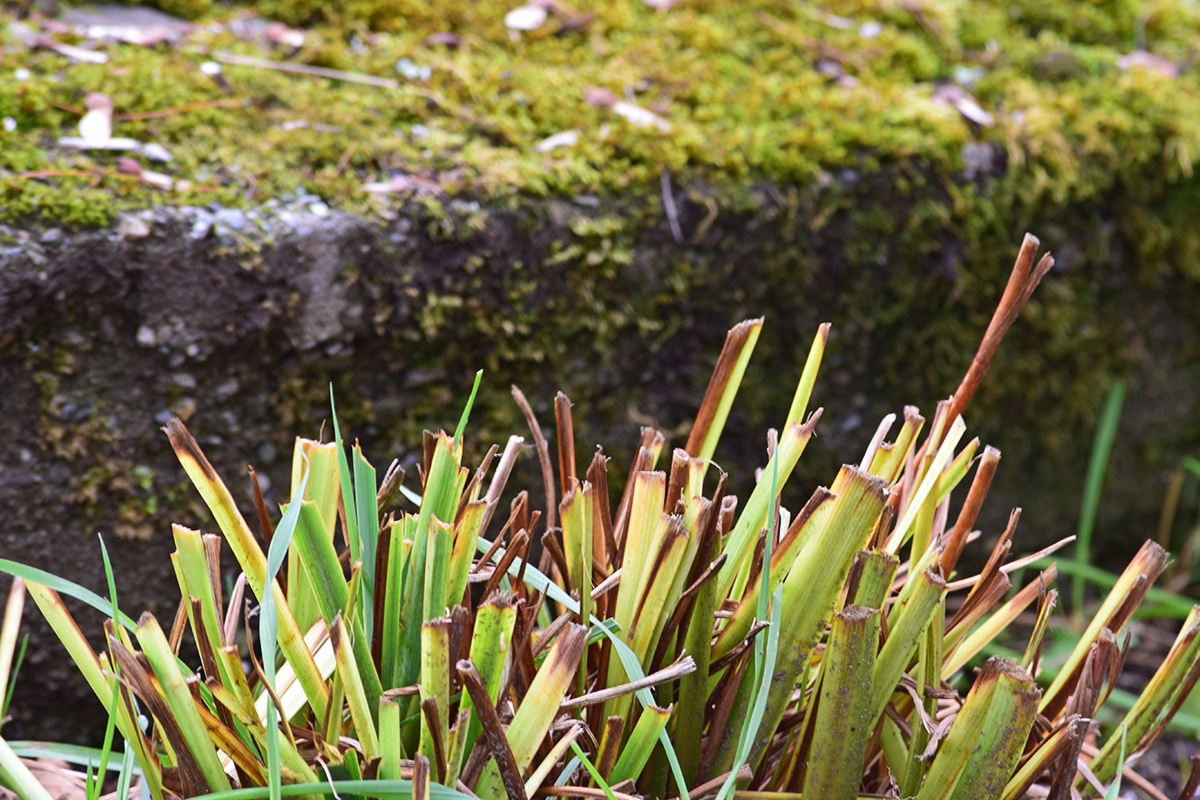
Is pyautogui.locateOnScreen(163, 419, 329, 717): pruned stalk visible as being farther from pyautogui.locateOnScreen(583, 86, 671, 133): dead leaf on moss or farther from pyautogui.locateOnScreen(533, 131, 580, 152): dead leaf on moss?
pyautogui.locateOnScreen(583, 86, 671, 133): dead leaf on moss

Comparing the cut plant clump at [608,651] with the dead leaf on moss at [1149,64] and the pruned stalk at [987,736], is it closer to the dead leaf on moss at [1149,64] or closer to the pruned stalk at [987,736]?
the pruned stalk at [987,736]

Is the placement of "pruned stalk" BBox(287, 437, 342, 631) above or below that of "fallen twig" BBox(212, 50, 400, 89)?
below

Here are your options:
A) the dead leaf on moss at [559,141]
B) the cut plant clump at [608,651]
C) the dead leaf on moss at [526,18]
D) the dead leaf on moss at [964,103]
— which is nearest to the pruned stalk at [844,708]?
the cut plant clump at [608,651]

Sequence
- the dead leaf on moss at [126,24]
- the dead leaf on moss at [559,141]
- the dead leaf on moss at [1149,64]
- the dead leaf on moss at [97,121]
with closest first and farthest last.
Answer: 1. the dead leaf on moss at [97,121]
2. the dead leaf on moss at [559,141]
3. the dead leaf on moss at [126,24]
4. the dead leaf on moss at [1149,64]

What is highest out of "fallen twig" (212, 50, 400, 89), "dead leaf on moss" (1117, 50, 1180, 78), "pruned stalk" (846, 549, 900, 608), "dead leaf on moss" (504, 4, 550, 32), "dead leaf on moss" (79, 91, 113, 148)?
"dead leaf on moss" (1117, 50, 1180, 78)

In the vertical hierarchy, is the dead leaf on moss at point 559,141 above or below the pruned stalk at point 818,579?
above

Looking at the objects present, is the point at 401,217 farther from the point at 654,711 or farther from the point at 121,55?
the point at 654,711

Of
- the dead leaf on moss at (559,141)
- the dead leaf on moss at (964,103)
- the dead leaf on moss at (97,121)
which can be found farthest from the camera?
the dead leaf on moss at (964,103)

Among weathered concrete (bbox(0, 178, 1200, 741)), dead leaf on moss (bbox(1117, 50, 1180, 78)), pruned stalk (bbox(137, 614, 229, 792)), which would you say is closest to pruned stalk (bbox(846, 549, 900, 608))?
pruned stalk (bbox(137, 614, 229, 792))

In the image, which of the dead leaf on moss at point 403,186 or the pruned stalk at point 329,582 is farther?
the dead leaf on moss at point 403,186
